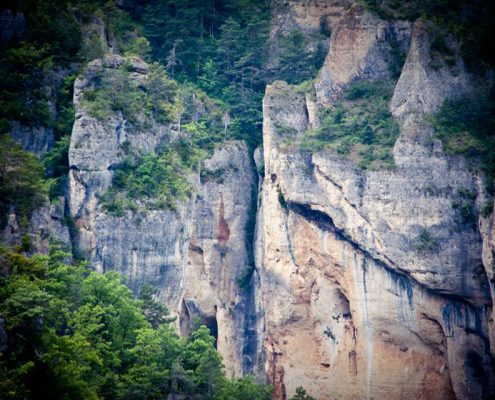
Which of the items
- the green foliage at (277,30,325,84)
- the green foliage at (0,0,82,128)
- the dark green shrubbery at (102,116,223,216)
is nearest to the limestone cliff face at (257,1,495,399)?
the dark green shrubbery at (102,116,223,216)

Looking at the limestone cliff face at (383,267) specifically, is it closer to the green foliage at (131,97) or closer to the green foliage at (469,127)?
the green foliage at (469,127)

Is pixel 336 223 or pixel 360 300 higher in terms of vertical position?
pixel 336 223

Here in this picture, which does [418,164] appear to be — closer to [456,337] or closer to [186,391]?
[456,337]

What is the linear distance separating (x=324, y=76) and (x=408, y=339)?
1481 cm

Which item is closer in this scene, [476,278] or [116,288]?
[116,288]

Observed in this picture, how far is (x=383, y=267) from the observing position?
172 feet

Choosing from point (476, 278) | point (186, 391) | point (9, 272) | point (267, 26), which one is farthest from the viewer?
point (267, 26)

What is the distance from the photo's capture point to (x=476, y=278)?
50.9 meters

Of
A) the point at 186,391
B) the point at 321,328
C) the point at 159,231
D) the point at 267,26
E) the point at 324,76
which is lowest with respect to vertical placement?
the point at 186,391

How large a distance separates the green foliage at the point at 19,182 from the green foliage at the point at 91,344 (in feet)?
8.46

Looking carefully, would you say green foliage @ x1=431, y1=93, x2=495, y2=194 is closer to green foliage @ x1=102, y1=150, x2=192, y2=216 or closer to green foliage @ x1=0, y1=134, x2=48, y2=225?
green foliage @ x1=102, y1=150, x2=192, y2=216

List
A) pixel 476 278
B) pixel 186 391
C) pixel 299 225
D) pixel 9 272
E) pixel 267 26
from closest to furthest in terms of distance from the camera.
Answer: pixel 9 272, pixel 186 391, pixel 476 278, pixel 299 225, pixel 267 26

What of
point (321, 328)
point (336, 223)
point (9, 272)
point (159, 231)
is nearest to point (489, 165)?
point (336, 223)

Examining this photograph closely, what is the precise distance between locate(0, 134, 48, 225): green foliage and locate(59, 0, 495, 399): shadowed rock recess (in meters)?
5.46
